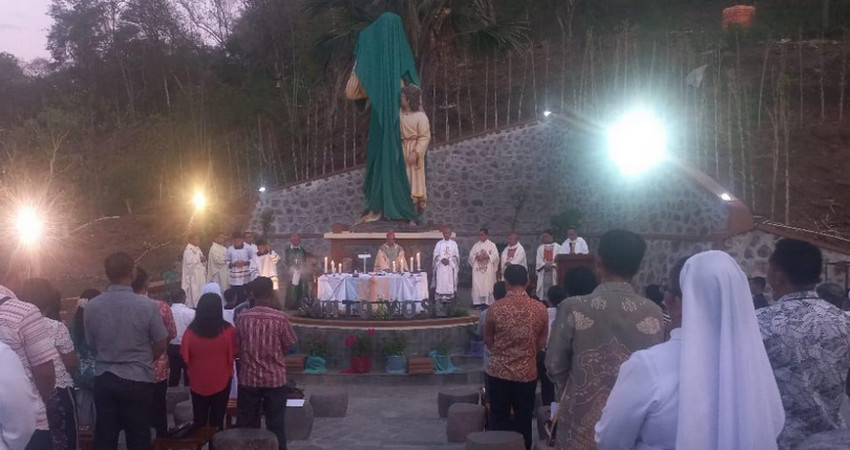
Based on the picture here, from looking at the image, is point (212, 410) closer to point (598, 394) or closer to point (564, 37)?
point (598, 394)

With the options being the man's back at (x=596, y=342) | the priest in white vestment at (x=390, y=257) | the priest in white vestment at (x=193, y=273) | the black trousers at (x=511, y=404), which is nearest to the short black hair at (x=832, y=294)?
the black trousers at (x=511, y=404)

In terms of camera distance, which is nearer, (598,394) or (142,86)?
(598,394)

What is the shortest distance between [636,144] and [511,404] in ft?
36.1

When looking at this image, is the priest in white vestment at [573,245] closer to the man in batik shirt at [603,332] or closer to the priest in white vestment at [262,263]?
the priest in white vestment at [262,263]

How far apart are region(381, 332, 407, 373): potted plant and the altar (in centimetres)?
104

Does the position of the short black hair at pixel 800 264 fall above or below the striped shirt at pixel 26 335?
above

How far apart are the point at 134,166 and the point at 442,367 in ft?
56.4

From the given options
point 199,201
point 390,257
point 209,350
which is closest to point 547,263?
point 390,257

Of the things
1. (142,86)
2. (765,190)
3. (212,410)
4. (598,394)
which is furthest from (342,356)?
(142,86)

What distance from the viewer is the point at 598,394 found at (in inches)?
140

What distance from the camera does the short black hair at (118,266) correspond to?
16.0ft

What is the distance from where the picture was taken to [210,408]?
19.3 feet

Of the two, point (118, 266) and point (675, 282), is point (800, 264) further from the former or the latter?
point (118, 266)

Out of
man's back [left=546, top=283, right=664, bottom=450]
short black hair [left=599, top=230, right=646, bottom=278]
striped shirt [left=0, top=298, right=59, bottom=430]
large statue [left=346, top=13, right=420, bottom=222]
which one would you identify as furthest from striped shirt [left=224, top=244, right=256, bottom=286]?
short black hair [left=599, top=230, right=646, bottom=278]
